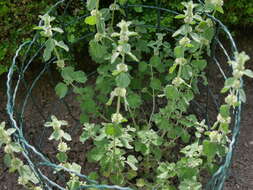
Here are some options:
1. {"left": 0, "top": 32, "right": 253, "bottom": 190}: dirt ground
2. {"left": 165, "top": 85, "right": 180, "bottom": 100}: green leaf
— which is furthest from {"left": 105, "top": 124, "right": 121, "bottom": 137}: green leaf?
{"left": 0, "top": 32, "right": 253, "bottom": 190}: dirt ground

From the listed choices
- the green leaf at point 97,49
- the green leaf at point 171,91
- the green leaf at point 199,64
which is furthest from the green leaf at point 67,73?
the green leaf at point 199,64

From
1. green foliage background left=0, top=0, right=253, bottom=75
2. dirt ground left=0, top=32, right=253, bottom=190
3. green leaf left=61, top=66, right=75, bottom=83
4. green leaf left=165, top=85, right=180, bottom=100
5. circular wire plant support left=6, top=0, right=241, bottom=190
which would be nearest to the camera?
circular wire plant support left=6, top=0, right=241, bottom=190

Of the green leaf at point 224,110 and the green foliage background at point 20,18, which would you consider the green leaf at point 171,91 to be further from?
the green foliage background at point 20,18

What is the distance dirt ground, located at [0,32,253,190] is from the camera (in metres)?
2.42

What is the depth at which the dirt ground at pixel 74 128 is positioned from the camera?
7.93ft

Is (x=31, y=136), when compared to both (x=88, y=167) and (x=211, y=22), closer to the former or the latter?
(x=88, y=167)

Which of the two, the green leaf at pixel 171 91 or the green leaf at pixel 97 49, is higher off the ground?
the green leaf at pixel 97 49

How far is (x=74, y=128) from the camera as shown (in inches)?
98.4

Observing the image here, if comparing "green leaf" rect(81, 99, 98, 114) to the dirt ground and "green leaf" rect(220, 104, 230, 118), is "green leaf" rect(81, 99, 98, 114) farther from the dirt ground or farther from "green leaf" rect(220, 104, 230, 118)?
"green leaf" rect(220, 104, 230, 118)

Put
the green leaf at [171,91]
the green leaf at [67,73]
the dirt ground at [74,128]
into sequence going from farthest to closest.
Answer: the dirt ground at [74,128] → the green leaf at [67,73] → the green leaf at [171,91]

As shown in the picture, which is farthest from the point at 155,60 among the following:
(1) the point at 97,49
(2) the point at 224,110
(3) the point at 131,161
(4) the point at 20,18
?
(4) the point at 20,18

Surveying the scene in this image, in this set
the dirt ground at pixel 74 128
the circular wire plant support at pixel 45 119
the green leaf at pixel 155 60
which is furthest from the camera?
the dirt ground at pixel 74 128

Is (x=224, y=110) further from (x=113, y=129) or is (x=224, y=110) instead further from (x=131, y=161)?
(x=131, y=161)

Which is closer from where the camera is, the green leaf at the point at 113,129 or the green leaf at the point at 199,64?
the green leaf at the point at 113,129
